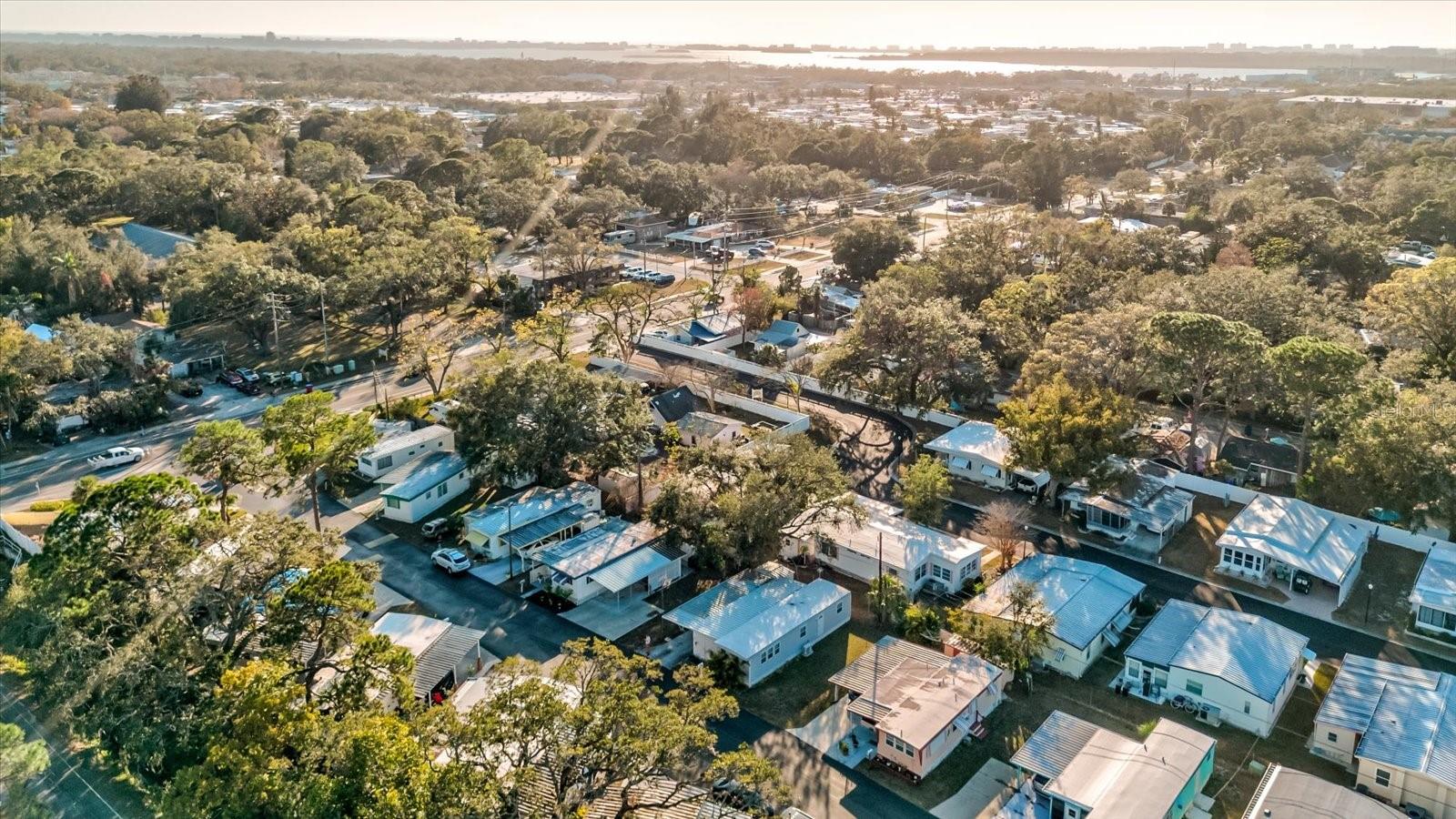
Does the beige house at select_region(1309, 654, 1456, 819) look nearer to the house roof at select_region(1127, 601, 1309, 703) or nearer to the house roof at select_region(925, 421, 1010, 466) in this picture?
the house roof at select_region(1127, 601, 1309, 703)

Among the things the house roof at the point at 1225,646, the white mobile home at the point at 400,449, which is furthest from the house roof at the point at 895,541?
the white mobile home at the point at 400,449

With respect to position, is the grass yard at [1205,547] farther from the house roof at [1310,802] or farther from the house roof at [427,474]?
the house roof at [427,474]

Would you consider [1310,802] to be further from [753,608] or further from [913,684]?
[753,608]

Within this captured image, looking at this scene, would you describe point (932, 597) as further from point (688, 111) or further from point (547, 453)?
point (688, 111)

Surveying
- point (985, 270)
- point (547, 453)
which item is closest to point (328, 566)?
point (547, 453)

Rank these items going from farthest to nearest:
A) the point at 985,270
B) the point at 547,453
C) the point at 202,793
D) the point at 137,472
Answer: the point at 985,270, the point at 137,472, the point at 547,453, the point at 202,793

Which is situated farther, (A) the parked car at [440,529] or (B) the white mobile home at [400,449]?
(B) the white mobile home at [400,449]
